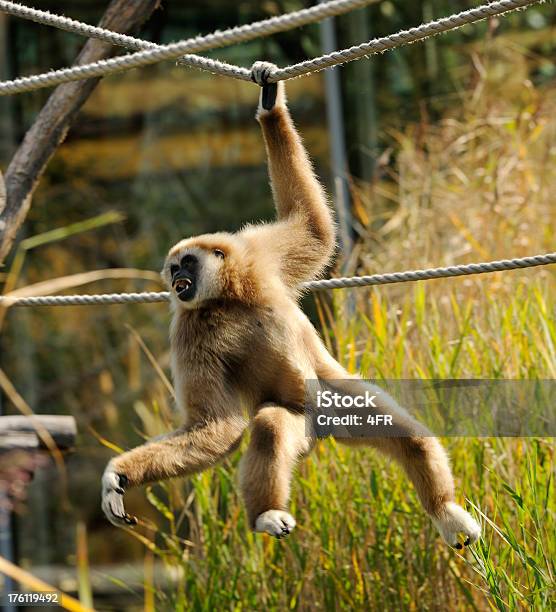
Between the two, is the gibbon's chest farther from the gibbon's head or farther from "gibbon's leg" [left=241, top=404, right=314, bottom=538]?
"gibbon's leg" [left=241, top=404, right=314, bottom=538]

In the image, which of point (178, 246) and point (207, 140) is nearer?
point (178, 246)

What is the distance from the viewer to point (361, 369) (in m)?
4.18

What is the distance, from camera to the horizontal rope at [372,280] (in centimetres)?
303

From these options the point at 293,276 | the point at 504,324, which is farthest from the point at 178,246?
the point at 504,324

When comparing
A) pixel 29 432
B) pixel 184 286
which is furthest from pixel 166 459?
pixel 29 432

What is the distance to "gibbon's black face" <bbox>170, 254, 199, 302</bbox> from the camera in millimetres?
3201

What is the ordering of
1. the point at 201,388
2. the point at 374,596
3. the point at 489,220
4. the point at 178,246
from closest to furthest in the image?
the point at 201,388 → the point at 178,246 → the point at 374,596 → the point at 489,220

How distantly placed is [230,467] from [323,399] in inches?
48.5

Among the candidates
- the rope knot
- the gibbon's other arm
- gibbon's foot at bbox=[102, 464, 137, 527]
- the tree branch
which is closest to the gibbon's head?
the gibbon's other arm

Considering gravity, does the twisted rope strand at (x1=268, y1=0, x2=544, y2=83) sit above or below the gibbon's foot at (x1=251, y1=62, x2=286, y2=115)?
below

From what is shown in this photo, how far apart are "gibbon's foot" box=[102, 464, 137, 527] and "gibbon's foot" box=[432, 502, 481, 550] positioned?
980mm

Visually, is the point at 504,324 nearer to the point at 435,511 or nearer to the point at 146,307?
the point at 435,511

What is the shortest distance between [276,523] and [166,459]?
37 centimetres
